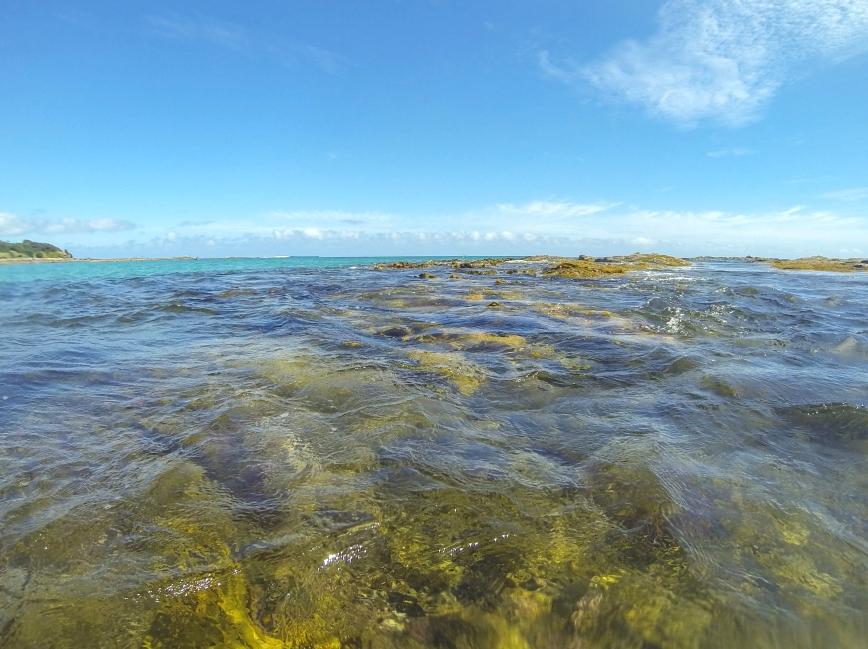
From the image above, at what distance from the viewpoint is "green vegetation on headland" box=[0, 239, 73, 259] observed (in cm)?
8354

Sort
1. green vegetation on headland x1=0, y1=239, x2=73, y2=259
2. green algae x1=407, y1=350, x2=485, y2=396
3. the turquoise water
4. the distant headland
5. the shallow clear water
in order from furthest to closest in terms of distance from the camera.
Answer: green vegetation on headland x1=0, y1=239, x2=73, y2=259 → the turquoise water → the distant headland → green algae x1=407, y1=350, x2=485, y2=396 → the shallow clear water

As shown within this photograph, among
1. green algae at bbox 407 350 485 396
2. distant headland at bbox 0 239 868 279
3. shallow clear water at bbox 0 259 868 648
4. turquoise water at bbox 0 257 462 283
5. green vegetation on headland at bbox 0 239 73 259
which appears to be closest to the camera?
shallow clear water at bbox 0 259 868 648

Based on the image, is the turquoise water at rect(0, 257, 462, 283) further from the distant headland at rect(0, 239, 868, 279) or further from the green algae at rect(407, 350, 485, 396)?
the green algae at rect(407, 350, 485, 396)

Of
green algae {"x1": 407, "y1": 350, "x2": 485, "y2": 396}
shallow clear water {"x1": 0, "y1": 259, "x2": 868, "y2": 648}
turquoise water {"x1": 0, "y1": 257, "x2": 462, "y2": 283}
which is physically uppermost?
shallow clear water {"x1": 0, "y1": 259, "x2": 868, "y2": 648}

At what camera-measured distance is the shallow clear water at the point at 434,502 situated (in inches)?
85.3

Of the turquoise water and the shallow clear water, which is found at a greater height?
the shallow clear water

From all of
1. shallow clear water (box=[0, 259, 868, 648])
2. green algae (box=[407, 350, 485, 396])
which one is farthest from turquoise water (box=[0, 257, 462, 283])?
shallow clear water (box=[0, 259, 868, 648])

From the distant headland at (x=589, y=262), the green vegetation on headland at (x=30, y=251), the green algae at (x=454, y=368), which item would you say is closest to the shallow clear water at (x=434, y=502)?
the green algae at (x=454, y=368)

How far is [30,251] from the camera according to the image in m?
91.1

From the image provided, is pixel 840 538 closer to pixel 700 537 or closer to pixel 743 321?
pixel 700 537

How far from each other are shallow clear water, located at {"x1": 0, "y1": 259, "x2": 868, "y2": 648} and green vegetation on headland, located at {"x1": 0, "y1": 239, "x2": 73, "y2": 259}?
341 feet

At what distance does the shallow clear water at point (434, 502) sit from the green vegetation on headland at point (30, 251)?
341 feet

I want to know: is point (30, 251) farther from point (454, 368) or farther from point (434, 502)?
point (434, 502)

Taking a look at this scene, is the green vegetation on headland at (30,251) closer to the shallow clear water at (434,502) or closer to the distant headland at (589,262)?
the distant headland at (589,262)
